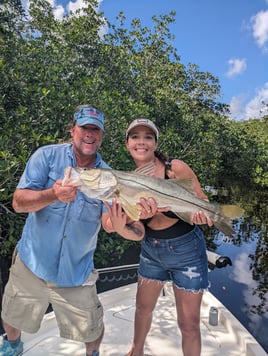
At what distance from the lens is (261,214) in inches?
677

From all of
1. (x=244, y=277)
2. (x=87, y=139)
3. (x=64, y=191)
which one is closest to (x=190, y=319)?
(x=64, y=191)

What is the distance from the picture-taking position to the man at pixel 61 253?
247 cm

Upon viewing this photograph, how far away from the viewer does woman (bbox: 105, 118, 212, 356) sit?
2.41 m

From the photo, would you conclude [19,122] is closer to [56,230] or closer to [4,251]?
[4,251]

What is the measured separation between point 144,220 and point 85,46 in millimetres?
8814

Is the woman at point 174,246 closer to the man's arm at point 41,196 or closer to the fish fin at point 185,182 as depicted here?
the fish fin at point 185,182

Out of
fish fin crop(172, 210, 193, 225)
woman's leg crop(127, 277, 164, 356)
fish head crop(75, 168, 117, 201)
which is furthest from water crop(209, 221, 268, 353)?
fish head crop(75, 168, 117, 201)

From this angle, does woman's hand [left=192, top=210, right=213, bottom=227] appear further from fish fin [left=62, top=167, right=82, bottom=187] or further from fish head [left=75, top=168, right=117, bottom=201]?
fish fin [left=62, top=167, right=82, bottom=187]

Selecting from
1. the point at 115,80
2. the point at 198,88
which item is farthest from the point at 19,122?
the point at 198,88

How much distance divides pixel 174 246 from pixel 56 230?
0.96 meters

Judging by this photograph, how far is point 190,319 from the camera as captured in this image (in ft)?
7.92

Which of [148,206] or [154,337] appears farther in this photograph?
[154,337]

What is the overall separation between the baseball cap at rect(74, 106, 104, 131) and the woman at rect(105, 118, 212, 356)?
0.28 meters

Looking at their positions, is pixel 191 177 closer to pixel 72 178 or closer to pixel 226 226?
pixel 226 226
